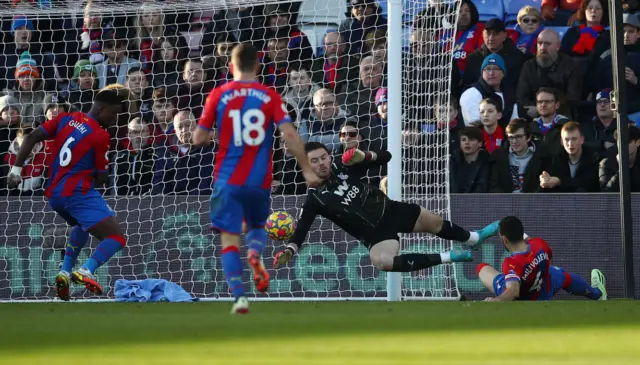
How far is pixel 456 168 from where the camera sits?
468 inches

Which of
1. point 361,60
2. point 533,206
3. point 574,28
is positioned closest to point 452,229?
point 533,206

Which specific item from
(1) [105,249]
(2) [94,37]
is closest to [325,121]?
(1) [105,249]

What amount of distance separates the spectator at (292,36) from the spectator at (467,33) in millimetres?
1742

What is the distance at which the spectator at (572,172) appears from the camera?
11.3 m

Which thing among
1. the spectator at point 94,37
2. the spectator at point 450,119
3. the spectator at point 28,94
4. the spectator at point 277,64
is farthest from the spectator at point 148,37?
the spectator at point 450,119

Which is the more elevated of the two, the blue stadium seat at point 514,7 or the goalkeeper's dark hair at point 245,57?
the blue stadium seat at point 514,7

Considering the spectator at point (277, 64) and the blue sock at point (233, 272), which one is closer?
the blue sock at point (233, 272)

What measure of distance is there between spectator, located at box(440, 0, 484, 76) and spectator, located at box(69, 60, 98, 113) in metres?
4.30

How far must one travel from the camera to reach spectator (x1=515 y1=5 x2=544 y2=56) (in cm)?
1270

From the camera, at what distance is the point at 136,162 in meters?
12.7

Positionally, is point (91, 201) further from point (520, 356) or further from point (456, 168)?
point (520, 356)

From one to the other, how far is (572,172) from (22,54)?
22.0 ft

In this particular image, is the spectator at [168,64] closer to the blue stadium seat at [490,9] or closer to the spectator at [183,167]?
the spectator at [183,167]

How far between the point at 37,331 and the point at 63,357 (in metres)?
1.51
